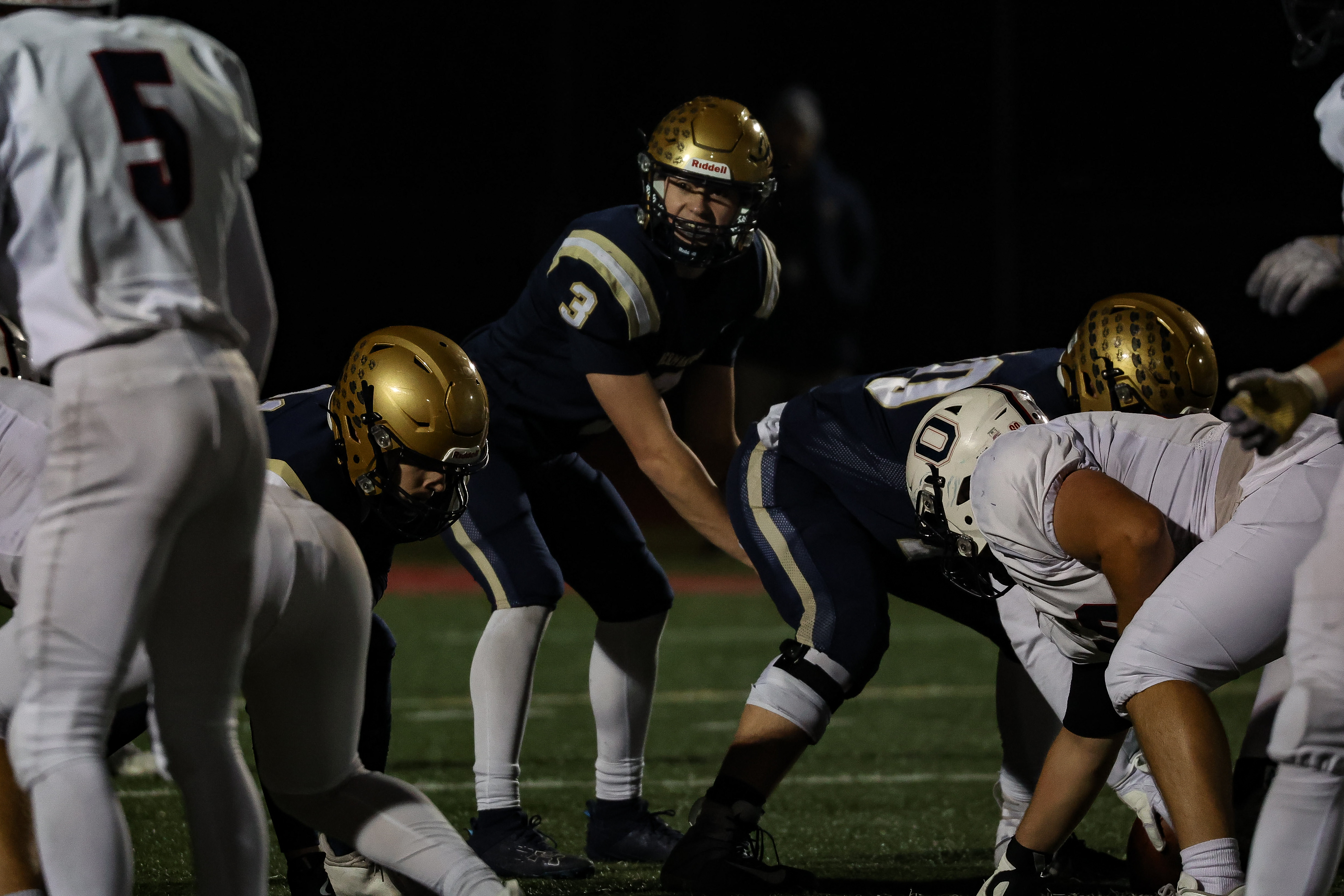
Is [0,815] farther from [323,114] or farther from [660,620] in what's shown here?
[323,114]

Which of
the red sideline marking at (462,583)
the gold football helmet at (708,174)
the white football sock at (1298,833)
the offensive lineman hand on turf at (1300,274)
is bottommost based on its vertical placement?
the red sideline marking at (462,583)

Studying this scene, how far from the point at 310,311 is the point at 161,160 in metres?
11.7

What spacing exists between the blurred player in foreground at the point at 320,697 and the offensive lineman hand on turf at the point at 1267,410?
117 centimetres

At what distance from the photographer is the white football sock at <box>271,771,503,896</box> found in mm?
2377

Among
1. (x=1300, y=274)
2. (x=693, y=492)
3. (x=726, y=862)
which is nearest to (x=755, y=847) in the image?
(x=726, y=862)

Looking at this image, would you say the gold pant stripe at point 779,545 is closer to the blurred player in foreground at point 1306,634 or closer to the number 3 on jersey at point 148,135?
the blurred player in foreground at point 1306,634

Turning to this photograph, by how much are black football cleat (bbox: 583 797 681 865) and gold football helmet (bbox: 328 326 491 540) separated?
98cm

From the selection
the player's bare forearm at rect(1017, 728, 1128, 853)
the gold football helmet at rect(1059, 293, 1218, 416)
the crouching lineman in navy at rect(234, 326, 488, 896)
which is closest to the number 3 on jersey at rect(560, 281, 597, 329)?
the crouching lineman in navy at rect(234, 326, 488, 896)

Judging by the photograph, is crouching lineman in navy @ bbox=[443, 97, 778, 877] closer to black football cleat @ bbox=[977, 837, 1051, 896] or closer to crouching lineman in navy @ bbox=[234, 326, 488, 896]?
crouching lineman in navy @ bbox=[234, 326, 488, 896]

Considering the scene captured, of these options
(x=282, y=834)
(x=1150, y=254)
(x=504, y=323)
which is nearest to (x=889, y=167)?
(x=1150, y=254)

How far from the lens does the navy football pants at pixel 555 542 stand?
148 inches

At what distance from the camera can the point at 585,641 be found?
727cm

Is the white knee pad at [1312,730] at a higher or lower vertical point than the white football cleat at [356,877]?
higher

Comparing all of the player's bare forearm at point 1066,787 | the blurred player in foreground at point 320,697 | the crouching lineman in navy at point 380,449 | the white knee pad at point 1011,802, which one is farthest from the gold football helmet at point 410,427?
the white knee pad at point 1011,802
